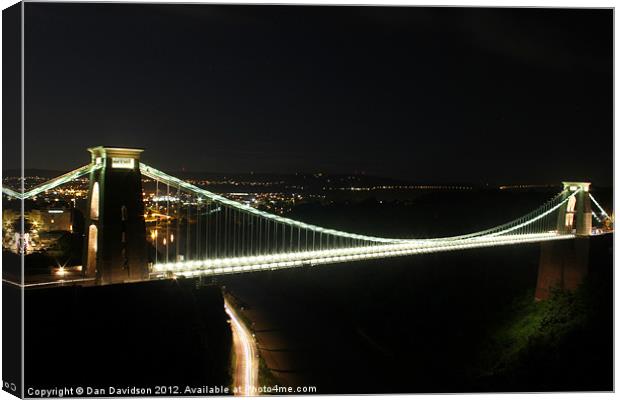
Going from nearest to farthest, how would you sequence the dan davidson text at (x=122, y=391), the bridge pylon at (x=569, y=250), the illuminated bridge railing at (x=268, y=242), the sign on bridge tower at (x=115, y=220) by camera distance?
the dan davidson text at (x=122, y=391)
the sign on bridge tower at (x=115, y=220)
the illuminated bridge railing at (x=268, y=242)
the bridge pylon at (x=569, y=250)

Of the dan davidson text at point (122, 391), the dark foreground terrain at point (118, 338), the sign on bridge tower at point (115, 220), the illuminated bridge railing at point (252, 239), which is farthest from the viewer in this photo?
the illuminated bridge railing at point (252, 239)

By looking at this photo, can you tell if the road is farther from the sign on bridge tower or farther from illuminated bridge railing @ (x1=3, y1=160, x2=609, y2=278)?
the sign on bridge tower

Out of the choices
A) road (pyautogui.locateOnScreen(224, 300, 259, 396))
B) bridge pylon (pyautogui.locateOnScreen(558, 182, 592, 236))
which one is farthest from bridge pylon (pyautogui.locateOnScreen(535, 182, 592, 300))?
road (pyautogui.locateOnScreen(224, 300, 259, 396))

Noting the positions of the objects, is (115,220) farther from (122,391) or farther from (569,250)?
(569,250)

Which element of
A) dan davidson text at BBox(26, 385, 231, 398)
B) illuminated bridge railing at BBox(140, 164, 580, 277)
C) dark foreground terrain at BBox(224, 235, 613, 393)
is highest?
illuminated bridge railing at BBox(140, 164, 580, 277)

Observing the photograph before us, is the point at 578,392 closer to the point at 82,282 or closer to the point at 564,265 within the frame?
the point at 82,282

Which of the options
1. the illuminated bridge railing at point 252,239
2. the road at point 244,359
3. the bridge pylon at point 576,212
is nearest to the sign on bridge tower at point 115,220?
the illuminated bridge railing at point 252,239

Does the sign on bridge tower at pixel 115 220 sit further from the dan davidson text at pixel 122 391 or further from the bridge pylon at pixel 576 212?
the bridge pylon at pixel 576 212
